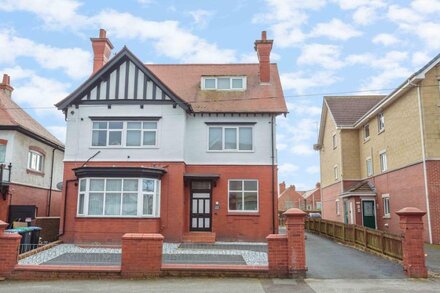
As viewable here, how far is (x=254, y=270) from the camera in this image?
12164mm

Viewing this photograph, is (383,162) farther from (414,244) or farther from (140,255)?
(140,255)

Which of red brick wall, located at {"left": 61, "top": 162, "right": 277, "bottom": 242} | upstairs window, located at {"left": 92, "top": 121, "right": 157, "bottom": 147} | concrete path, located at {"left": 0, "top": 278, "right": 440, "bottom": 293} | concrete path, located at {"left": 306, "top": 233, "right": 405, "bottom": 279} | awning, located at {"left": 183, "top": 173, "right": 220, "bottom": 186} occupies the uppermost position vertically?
upstairs window, located at {"left": 92, "top": 121, "right": 157, "bottom": 147}

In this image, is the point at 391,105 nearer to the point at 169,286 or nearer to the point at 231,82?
the point at 231,82

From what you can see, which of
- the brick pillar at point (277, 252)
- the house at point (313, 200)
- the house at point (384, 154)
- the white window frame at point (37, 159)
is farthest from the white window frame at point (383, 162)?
the house at point (313, 200)

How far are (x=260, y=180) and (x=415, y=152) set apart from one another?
843 cm

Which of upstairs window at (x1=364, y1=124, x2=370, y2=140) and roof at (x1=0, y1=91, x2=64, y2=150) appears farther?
upstairs window at (x1=364, y1=124, x2=370, y2=140)

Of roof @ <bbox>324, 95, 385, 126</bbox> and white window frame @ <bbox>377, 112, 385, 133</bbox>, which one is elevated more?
roof @ <bbox>324, 95, 385, 126</bbox>

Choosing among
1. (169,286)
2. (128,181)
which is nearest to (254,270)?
(169,286)

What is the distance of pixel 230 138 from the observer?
74.6 ft

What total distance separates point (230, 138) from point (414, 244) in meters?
11.9

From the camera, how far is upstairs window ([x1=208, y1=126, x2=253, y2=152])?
22672 mm

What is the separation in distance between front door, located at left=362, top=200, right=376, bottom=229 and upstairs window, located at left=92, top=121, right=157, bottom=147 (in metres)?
16.3

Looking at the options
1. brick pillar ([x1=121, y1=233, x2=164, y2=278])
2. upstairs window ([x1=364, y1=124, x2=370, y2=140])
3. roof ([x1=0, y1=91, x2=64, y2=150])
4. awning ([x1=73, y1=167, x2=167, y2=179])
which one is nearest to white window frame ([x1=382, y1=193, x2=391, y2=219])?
upstairs window ([x1=364, y1=124, x2=370, y2=140])

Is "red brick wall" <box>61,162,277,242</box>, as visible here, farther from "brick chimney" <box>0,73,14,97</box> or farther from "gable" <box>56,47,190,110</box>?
"brick chimney" <box>0,73,14,97</box>
